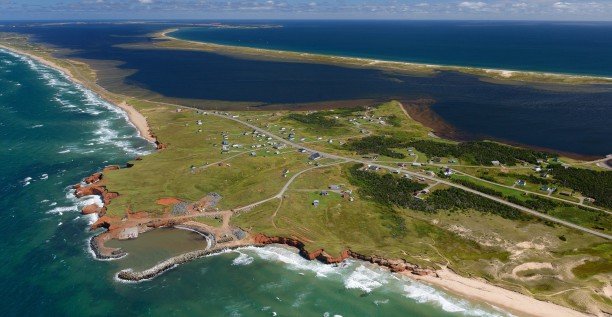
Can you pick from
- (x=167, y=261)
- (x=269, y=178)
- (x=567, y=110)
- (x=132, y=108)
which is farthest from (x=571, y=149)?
(x=132, y=108)


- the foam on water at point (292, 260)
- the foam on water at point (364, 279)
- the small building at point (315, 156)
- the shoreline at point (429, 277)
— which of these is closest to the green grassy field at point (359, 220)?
the shoreline at point (429, 277)

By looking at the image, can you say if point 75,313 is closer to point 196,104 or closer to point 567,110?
point 196,104

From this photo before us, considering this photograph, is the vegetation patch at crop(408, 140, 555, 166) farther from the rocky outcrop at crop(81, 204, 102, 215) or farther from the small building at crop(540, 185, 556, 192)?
the rocky outcrop at crop(81, 204, 102, 215)

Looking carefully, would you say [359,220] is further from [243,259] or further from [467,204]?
Result: [467,204]

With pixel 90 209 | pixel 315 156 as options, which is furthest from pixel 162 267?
pixel 315 156

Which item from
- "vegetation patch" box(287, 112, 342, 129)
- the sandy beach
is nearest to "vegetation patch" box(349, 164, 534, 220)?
the sandy beach
